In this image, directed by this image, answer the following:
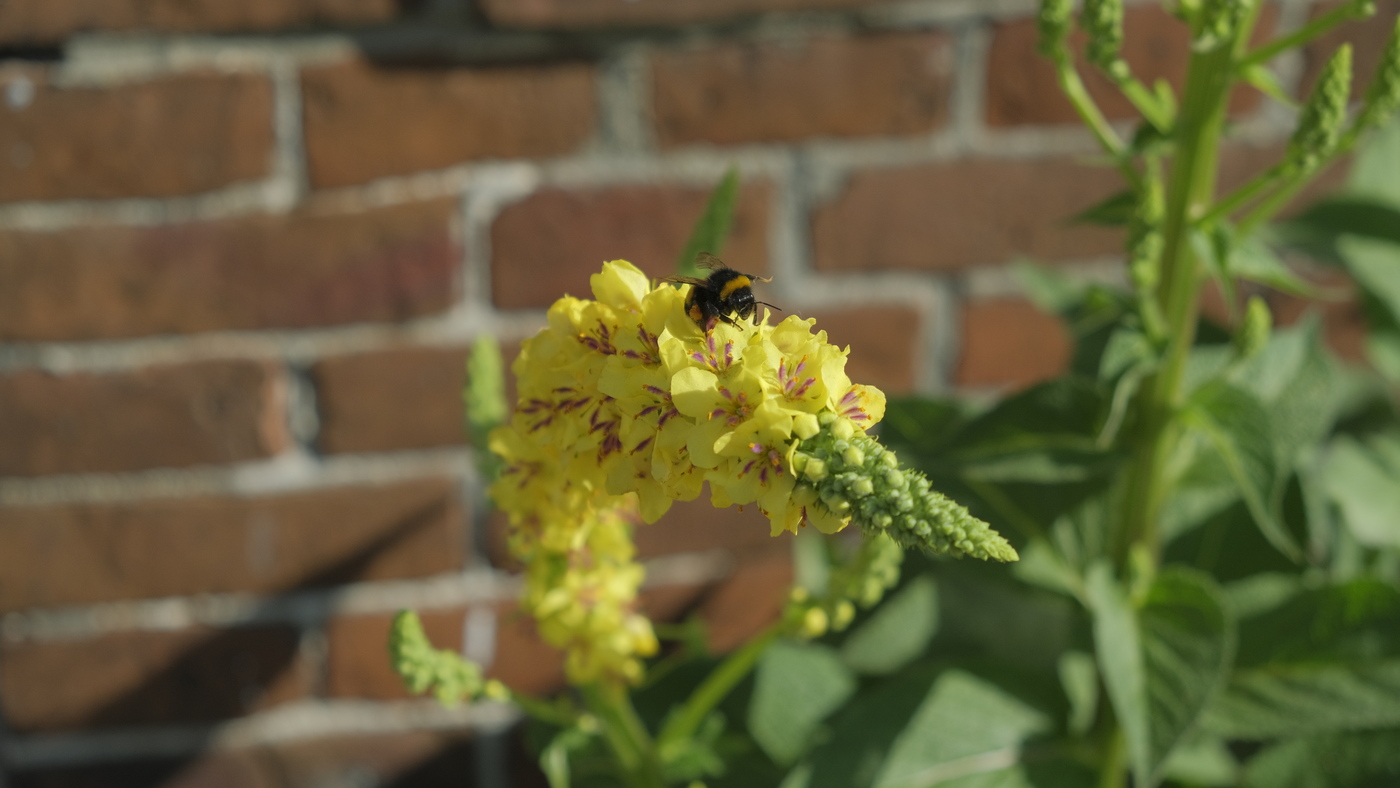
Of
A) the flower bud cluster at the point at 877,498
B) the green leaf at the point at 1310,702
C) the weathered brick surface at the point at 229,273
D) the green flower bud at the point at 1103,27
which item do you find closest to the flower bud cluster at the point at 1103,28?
the green flower bud at the point at 1103,27

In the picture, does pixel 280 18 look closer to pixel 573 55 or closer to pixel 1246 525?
pixel 573 55

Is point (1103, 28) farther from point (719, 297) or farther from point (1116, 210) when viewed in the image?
point (719, 297)

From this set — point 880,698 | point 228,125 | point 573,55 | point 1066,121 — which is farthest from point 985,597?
point 228,125

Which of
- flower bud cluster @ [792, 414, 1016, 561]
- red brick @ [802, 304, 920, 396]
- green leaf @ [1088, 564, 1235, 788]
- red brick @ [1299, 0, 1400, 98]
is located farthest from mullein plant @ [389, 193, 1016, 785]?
red brick @ [1299, 0, 1400, 98]

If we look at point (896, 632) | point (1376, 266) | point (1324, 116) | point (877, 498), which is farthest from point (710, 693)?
point (1376, 266)

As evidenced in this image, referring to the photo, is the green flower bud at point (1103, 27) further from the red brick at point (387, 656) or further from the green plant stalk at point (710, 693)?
the red brick at point (387, 656)

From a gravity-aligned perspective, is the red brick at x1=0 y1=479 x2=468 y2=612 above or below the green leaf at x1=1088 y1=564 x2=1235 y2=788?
below

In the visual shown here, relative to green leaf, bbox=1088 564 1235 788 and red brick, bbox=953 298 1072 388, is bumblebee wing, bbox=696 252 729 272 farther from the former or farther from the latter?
red brick, bbox=953 298 1072 388

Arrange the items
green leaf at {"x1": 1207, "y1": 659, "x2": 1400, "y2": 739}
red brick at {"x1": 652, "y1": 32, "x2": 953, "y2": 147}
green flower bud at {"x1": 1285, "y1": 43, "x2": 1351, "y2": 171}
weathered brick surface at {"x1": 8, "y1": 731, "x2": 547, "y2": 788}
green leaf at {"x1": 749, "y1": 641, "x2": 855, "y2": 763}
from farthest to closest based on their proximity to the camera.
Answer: weathered brick surface at {"x1": 8, "y1": 731, "x2": 547, "y2": 788} → red brick at {"x1": 652, "y1": 32, "x2": 953, "y2": 147} → green leaf at {"x1": 749, "y1": 641, "x2": 855, "y2": 763} → green leaf at {"x1": 1207, "y1": 659, "x2": 1400, "y2": 739} → green flower bud at {"x1": 1285, "y1": 43, "x2": 1351, "y2": 171}
